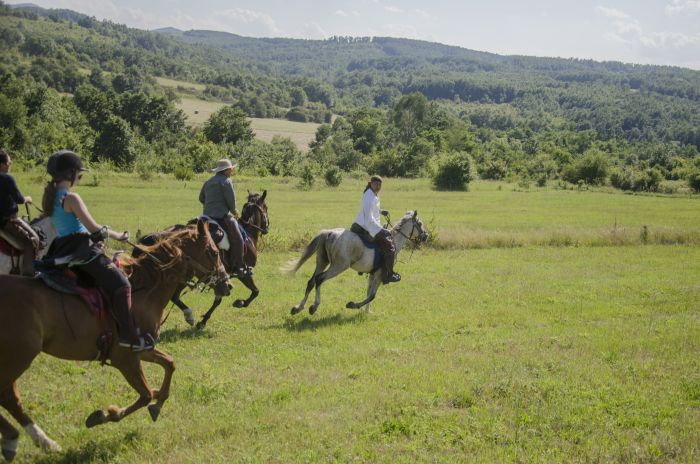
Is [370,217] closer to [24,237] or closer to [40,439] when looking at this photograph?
[24,237]

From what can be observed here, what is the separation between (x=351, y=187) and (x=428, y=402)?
6140 cm

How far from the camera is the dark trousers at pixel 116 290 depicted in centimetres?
678

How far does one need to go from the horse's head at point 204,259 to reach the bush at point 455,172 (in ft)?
216

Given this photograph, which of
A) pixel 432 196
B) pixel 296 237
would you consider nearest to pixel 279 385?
pixel 296 237

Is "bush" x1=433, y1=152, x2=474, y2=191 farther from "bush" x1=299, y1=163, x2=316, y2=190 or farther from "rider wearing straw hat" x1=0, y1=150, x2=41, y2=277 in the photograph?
"rider wearing straw hat" x1=0, y1=150, x2=41, y2=277

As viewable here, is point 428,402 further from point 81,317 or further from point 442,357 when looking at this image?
point 81,317

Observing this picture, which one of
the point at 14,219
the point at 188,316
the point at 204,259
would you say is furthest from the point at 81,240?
the point at 188,316

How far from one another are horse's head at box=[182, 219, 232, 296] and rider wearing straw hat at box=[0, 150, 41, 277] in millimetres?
2693

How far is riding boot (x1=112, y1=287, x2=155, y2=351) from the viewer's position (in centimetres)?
679

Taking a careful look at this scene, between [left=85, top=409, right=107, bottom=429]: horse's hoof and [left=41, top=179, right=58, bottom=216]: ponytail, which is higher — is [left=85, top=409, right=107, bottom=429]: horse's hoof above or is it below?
below

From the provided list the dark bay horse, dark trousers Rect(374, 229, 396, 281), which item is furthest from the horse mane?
dark trousers Rect(374, 229, 396, 281)

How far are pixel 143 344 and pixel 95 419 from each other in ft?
3.55

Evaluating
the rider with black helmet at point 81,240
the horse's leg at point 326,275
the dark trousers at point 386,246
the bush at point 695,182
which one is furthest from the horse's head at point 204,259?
the bush at point 695,182

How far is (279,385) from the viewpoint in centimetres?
900
